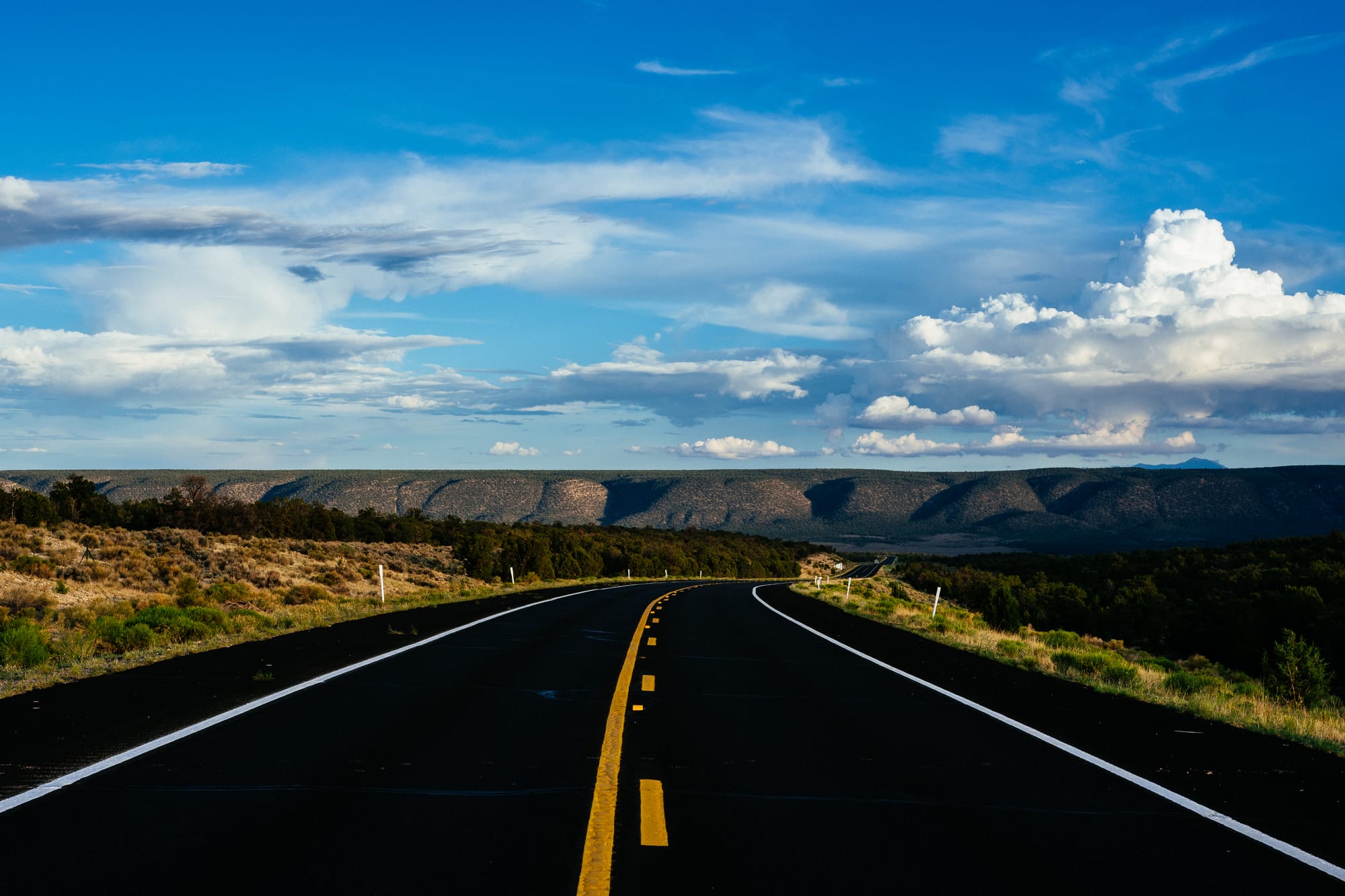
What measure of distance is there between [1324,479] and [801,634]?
202140mm

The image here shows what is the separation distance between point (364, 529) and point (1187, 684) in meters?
63.9

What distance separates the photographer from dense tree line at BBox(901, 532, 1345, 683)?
1726 inches

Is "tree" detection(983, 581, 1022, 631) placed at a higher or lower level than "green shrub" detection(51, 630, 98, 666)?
lower

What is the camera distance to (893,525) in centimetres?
19988

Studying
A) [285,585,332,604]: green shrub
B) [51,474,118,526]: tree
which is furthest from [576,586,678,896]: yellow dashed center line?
[51,474,118,526]: tree

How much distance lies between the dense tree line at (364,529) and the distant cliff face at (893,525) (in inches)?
3212

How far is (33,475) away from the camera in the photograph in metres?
174

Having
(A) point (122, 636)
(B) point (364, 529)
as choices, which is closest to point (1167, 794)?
(A) point (122, 636)

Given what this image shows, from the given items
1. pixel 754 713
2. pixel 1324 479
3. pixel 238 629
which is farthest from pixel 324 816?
pixel 1324 479

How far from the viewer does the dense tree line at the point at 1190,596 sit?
4384 cm

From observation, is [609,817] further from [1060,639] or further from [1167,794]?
[1060,639]

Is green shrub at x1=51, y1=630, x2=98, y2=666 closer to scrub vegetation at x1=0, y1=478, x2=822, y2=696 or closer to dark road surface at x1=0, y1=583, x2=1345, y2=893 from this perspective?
scrub vegetation at x1=0, y1=478, x2=822, y2=696

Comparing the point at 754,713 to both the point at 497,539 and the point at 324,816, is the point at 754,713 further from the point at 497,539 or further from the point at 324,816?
the point at 497,539

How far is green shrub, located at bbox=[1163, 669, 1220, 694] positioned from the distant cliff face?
495 feet
